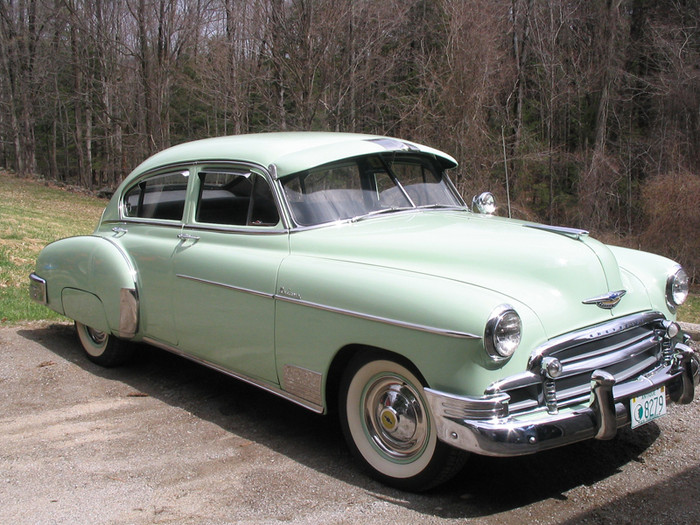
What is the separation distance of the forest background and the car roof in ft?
19.2

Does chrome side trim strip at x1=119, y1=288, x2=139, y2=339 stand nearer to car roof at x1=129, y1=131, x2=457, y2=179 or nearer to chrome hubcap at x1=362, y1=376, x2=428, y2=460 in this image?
car roof at x1=129, y1=131, x2=457, y2=179

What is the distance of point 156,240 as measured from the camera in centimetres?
470

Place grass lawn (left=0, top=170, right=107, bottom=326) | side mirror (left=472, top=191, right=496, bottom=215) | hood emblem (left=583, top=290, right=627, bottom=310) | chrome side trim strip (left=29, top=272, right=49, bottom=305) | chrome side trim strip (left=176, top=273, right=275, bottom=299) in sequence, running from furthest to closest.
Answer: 1. grass lawn (left=0, top=170, right=107, bottom=326)
2. chrome side trim strip (left=29, top=272, right=49, bottom=305)
3. side mirror (left=472, top=191, right=496, bottom=215)
4. chrome side trim strip (left=176, top=273, right=275, bottom=299)
5. hood emblem (left=583, top=290, right=627, bottom=310)

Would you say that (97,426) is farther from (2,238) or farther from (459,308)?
(2,238)

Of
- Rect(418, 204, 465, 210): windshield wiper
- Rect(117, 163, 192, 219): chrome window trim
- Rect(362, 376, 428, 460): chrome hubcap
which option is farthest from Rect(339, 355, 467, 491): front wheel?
Rect(117, 163, 192, 219): chrome window trim

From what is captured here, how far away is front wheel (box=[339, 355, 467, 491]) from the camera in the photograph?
313 centimetres

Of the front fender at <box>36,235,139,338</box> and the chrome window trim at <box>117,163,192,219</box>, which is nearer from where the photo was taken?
the chrome window trim at <box>117,163,192,219</box>

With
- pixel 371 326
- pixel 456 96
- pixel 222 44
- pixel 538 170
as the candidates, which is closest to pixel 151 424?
pixel 371 326

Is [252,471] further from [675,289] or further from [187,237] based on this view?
[675,289]

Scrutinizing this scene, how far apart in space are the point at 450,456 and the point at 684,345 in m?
1.55

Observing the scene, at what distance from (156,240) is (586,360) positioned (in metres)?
3.02

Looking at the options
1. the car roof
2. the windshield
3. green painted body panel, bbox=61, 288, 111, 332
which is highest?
the car roof

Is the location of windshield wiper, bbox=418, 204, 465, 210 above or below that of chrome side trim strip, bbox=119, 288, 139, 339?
above

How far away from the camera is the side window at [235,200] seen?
411 cm
